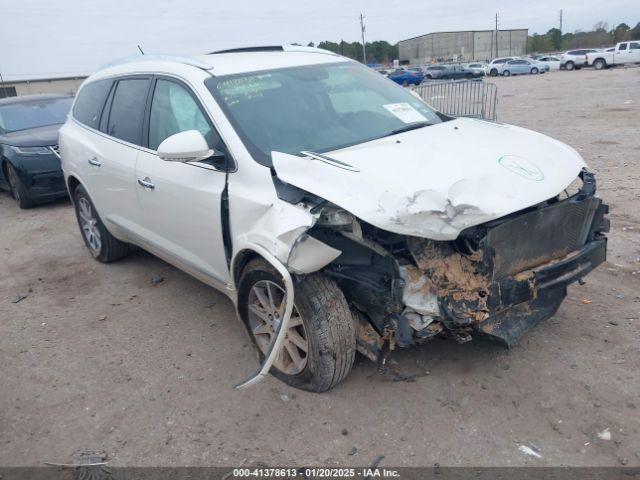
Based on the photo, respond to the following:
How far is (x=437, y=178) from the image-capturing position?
2.94 metres

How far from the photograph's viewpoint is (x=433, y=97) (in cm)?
1132

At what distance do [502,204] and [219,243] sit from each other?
5.80ft

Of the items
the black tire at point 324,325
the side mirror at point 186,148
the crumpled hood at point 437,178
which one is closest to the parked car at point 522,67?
the crumpled hood at point 437,178

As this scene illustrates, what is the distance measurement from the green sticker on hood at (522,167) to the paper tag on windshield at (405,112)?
1007 millimetres

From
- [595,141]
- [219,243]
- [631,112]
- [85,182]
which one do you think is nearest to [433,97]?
[595,141]

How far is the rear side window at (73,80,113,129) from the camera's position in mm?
5168

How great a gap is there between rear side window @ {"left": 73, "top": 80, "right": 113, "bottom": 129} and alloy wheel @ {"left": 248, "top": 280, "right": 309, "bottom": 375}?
2771mm

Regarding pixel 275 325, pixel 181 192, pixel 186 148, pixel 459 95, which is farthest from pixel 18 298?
pixel 459 95

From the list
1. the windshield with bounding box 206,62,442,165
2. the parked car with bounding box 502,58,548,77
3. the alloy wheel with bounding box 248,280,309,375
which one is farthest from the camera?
the parked car with bounding box 502,58,548,77

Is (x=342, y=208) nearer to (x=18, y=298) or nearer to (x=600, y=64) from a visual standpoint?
(x=18, y=298)

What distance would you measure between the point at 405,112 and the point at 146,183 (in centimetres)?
203

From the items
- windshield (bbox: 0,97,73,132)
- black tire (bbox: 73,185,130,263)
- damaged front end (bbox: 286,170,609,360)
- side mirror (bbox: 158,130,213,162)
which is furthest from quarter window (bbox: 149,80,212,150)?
windshield (bbox: 0,97,73,132)

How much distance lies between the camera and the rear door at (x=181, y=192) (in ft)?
11.7

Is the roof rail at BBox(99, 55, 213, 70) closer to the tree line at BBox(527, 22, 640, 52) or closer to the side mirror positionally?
the side mirror
